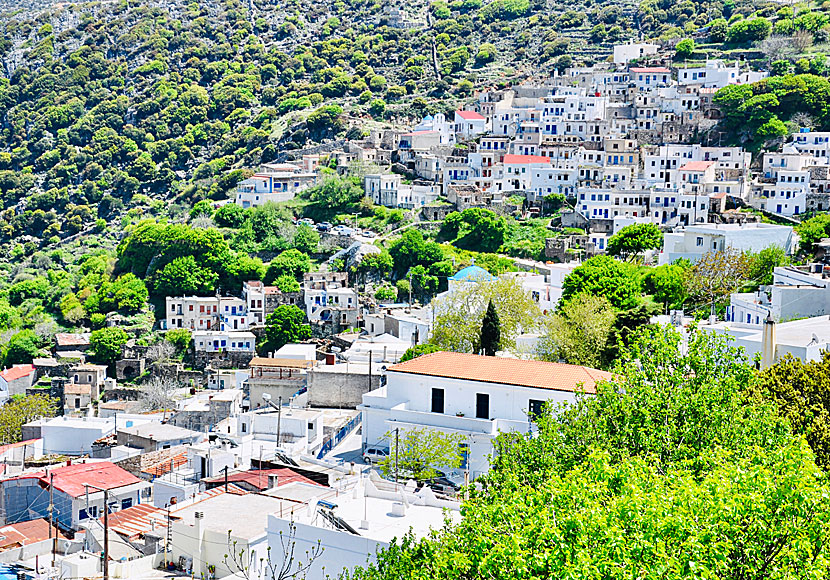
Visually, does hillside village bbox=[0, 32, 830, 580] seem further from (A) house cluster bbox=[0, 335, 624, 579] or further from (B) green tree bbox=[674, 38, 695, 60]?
(B) green tree bbox=[674, 38, 695, 60]

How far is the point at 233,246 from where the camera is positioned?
7369 centimetres

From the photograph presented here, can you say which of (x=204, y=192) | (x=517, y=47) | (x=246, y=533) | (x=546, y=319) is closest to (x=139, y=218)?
(x=204, y=192)

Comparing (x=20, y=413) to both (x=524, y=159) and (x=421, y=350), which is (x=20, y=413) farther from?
(x=524, y=159)

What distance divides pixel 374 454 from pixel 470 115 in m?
60.9

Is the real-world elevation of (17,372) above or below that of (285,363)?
below

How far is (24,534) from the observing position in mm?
29734

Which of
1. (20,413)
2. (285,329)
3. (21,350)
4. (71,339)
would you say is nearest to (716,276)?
(285,329)

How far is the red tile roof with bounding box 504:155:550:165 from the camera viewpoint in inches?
2919

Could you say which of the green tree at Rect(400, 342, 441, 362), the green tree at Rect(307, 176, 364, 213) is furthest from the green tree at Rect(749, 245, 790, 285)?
the green tree at Rect(307, 176, 364, 213)

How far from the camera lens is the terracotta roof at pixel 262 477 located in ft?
85.1

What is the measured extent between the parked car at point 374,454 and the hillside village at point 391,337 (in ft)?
0.19

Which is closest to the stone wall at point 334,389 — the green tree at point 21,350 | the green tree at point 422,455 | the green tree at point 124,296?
the green tree at point 422,455

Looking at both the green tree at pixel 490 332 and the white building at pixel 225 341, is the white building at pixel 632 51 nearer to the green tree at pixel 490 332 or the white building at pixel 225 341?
the white building at pixel 225 341

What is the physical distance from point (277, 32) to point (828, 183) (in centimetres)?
8620
